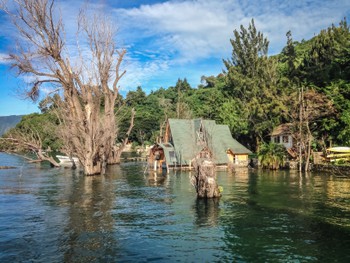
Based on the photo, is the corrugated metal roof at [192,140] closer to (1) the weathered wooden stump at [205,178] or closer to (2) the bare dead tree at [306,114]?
(2) the bare dead tree at [306,114]

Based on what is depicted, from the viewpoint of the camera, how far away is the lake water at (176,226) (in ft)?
45.3

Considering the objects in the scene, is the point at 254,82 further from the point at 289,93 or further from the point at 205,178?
the point at 205,178

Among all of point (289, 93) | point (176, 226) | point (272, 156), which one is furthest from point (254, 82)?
point (176, 226)

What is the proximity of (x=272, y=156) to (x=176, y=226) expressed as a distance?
1364 inches

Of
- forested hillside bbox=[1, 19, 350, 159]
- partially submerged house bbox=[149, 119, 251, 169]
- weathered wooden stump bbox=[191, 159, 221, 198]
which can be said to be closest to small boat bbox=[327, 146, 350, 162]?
forested hillside bbox=[1, 19, 350, 159]

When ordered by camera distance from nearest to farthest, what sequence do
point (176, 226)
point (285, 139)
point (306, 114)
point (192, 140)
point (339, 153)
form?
point (176, 226)
point (339, 153)
point (306, 114)
point (192, 140)
point (285, 139)

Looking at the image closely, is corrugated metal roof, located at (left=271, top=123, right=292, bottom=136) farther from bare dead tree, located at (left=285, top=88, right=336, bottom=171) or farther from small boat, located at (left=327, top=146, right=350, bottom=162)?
small boat, located at (left=327, top=146, right=350, bottom=162)

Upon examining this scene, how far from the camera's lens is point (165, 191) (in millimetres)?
30469

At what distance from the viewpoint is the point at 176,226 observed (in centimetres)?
1798

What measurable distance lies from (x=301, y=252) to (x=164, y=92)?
421ft

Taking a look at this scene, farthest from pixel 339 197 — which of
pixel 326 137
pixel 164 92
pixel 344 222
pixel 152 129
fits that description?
pixel 164 92

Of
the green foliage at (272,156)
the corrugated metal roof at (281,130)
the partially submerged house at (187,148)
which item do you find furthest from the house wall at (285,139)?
the partially submerged house at (187,148)

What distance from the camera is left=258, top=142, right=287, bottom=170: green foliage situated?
161ft

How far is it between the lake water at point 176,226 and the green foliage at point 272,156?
721 inches
